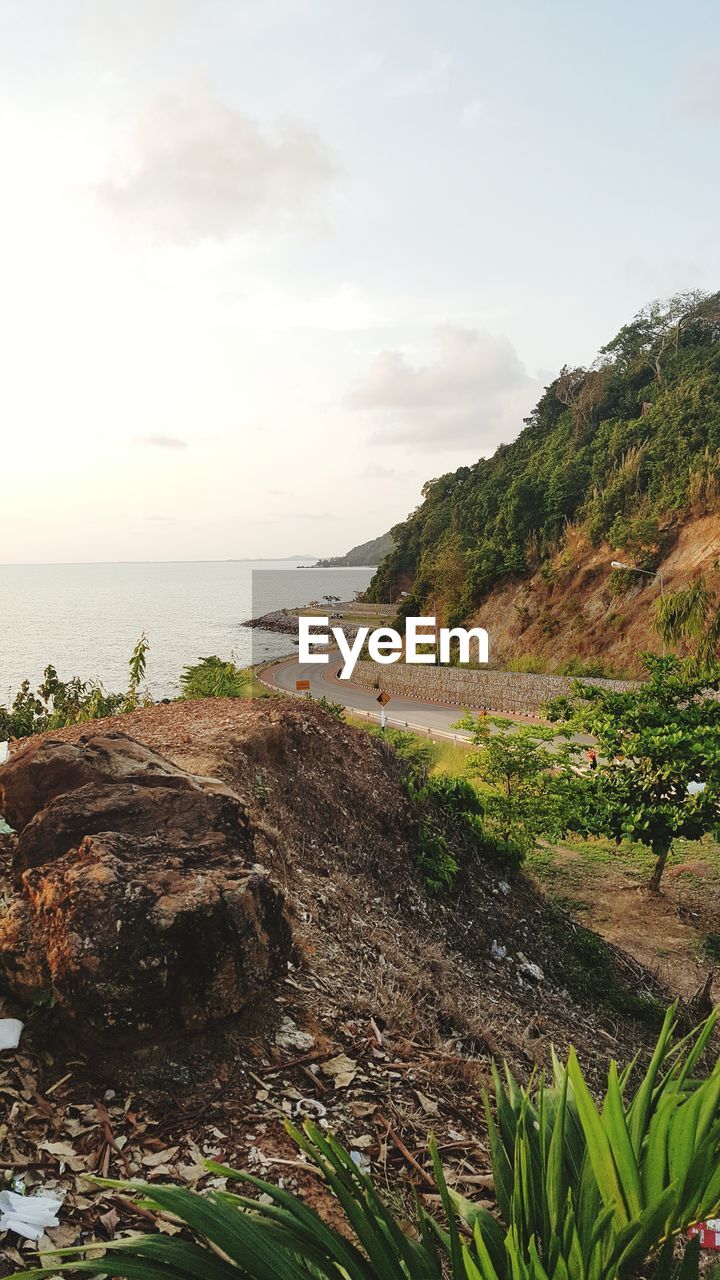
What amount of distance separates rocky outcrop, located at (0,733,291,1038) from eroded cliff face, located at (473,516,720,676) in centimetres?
3927

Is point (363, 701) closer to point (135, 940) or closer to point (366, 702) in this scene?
→ point (366, 702)

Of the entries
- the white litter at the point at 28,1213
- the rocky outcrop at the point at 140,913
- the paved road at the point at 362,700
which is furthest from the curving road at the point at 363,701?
the white litter at the point at 28,1213

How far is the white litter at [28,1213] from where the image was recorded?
2758 millimetres

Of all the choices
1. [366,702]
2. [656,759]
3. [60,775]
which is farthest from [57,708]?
[366,702]

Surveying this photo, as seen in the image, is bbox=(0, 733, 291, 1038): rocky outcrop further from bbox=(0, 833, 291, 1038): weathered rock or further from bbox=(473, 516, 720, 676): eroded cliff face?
bbox=(473, 516, 720, 676): eroded cliff face

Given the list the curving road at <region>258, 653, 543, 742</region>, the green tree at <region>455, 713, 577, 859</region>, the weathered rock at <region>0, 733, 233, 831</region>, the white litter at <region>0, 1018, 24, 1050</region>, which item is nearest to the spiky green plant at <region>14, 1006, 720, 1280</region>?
the white litter at <region>0, 1018, 24, 1050</region>

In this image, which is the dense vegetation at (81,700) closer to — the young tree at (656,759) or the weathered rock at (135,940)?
the young tree at (656,759)

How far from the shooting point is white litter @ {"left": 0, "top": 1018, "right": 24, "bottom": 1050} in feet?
12.2

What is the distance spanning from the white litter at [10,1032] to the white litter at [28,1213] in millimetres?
915

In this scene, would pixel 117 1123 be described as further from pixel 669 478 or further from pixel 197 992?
pixel 669 478

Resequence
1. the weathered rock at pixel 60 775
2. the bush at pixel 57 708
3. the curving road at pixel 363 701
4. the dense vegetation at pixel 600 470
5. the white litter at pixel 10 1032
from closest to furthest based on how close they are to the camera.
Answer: the white litter at pixel 10 1032 → the weathered rock at pixel 60 775 → the bush at pixel 57 708 → the curving road at pixel 363 701 → the dense vegetation at pixel 600 470

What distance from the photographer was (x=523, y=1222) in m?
2.30

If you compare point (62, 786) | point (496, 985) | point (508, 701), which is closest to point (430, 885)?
point (496, 985)

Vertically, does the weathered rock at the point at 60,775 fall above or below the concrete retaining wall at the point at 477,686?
above
